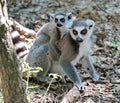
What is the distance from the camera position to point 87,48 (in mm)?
5312

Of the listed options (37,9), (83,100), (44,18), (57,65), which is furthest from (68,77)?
(37,9)

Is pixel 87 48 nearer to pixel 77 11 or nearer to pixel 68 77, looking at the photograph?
pixel 68 77

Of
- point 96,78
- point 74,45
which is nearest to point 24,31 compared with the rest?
point 74,45

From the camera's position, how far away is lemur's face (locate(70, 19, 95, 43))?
16.5 feet

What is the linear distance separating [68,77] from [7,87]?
2.13m

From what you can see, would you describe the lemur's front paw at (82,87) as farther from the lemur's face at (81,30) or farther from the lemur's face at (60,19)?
the lemur's face at (60,19)

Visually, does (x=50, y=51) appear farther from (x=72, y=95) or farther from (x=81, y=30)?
(x=72, y=95)

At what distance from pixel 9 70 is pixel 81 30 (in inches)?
84.5

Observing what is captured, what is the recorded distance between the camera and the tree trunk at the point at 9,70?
9.78ft

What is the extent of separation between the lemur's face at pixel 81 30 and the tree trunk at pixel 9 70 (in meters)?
1.87

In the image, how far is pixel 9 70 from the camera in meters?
3.13

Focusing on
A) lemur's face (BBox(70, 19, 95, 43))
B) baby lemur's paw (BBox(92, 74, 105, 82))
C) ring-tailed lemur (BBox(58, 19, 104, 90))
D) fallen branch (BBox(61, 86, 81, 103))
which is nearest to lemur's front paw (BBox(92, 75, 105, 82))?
baby lemur's paw (BBox(92, 74, 105, 82))

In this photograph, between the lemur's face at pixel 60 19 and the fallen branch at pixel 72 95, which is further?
the lemur's face at pixel 60 19

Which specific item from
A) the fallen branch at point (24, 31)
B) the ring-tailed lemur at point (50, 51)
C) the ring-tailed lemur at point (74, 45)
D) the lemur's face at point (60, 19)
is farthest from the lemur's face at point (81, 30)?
the fallen branch at point (24, 31)
